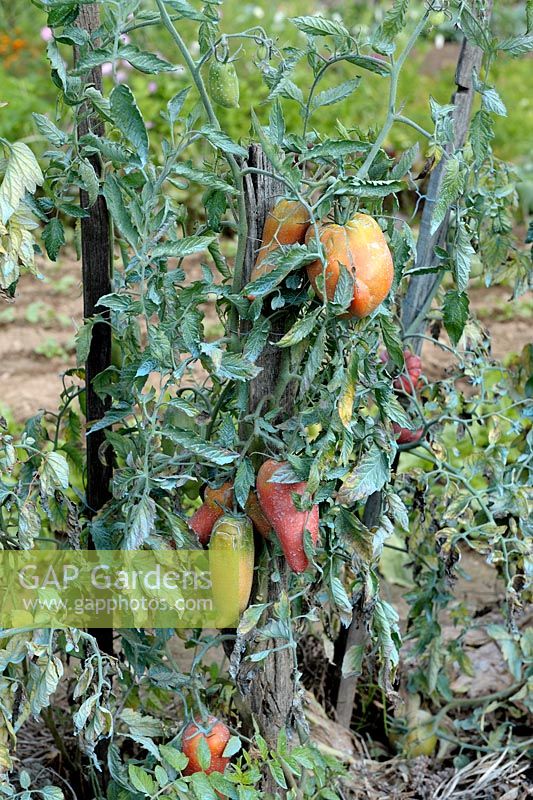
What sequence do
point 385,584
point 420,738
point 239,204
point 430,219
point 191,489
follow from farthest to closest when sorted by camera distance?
1. point 385,584
2. point 420,738
3. point 430,219
4. point 191,489
5. point 239,204

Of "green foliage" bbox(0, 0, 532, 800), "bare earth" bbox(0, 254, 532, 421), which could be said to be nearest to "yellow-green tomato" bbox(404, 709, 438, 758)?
"green foliage" bbox(0, 0, 532, 800)

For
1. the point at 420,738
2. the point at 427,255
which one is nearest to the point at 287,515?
the point at 427,255

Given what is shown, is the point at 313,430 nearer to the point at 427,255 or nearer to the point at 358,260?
the point at 358,260

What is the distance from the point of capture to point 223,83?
112 cm

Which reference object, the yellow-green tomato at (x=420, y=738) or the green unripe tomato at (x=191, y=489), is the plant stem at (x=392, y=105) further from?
the yellow-green tomato at (x=420, y=738)

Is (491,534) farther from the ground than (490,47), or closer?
closer

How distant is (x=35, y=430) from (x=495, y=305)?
2810 mm

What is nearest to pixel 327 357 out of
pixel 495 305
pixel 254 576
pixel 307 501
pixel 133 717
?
pixel 307 501

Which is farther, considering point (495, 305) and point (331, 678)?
point (495, 305)

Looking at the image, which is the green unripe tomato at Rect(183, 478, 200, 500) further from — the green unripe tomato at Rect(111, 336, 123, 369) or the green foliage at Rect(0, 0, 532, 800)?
the green unripe tomato at Rect(111, 336, 123, 369)

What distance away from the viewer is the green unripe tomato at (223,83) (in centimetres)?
111

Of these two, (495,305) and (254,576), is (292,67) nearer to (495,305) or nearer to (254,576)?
(254,576)

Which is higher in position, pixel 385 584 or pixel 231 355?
pixel 231 355

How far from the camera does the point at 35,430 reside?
141 centimetres
